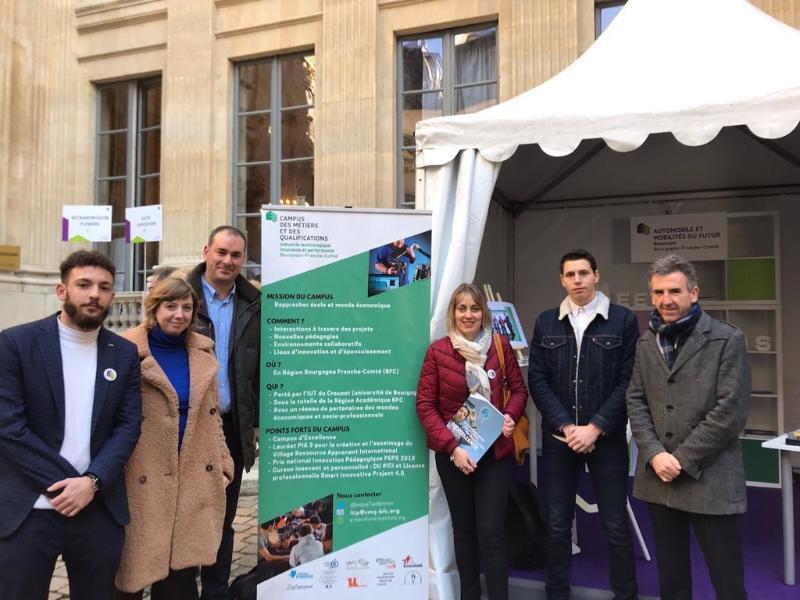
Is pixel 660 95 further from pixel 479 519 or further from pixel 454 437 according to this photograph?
pixel 479 519

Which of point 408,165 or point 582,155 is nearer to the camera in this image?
point 582,155

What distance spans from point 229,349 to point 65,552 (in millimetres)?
1097

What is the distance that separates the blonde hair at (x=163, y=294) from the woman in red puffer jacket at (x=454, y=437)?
1174mm

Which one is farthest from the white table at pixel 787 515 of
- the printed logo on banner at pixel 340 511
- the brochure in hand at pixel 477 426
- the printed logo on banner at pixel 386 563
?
the printed logo on banner at pixel 340 511

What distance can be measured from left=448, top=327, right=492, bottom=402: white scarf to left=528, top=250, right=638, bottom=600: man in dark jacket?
0.28 meters

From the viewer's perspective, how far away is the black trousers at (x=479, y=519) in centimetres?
271

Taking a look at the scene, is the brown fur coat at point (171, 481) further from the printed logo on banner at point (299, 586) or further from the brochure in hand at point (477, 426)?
the brochure in hand at point (477, 426)

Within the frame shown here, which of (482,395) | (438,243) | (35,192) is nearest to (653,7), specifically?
(438,243)

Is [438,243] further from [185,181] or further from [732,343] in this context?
[185,181]

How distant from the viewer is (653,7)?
3969 millimetres

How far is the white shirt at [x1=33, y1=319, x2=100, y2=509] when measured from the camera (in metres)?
2.05

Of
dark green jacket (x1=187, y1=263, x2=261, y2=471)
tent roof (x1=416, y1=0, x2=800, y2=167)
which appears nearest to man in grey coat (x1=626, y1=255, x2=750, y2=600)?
tent roof (x1=416, y1=0, x2=800, y2=167)

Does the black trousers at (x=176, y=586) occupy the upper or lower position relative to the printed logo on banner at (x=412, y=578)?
upper

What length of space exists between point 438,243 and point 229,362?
1.25 meters
